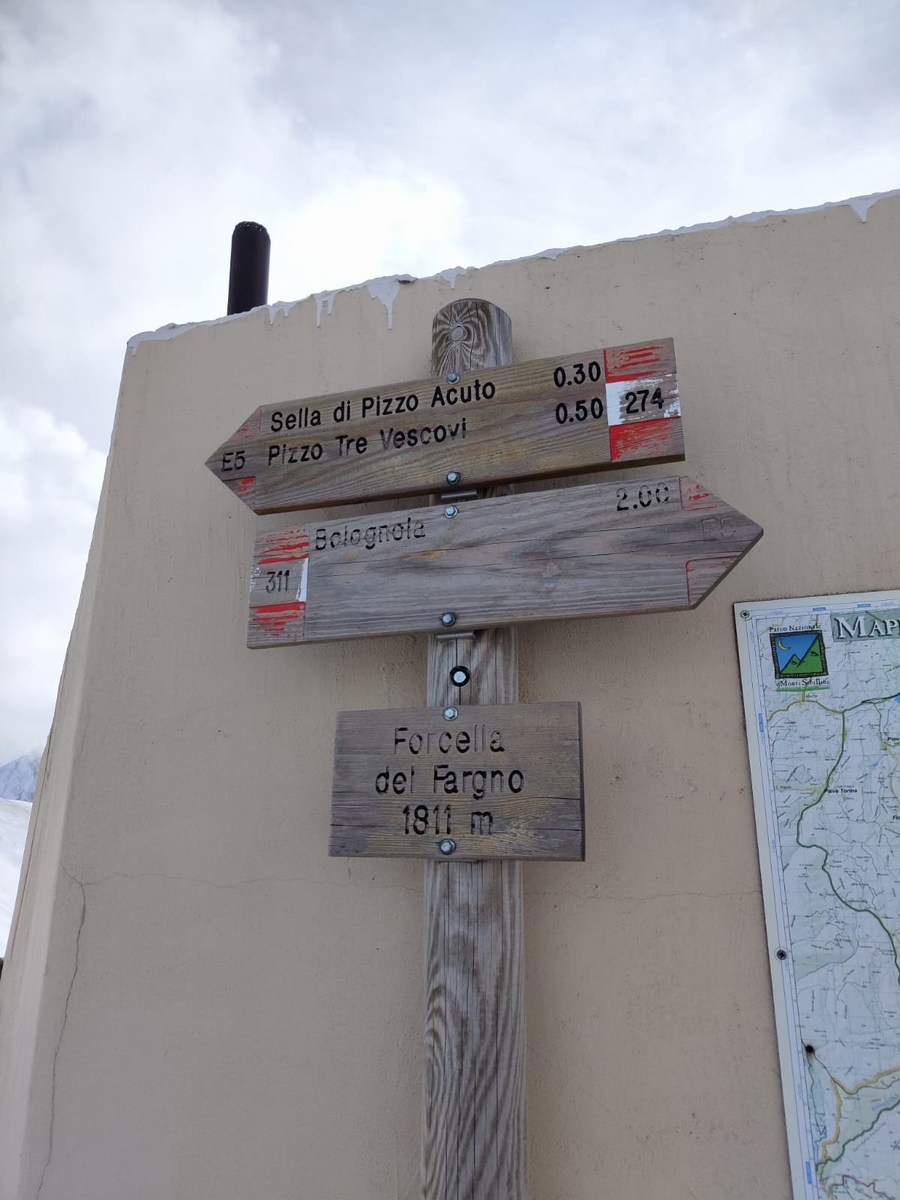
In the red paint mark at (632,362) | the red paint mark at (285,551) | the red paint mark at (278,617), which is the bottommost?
the red paint mark at (278,617)

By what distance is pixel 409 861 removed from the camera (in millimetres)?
1511

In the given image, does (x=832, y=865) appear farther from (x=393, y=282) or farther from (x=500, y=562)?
(x=393, y=282)

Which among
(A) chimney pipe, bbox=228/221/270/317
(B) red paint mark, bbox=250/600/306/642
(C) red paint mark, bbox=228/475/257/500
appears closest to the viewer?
(B) red paint mark, bbox=250/600/306/642

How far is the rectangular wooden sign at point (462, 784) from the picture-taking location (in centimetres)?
133

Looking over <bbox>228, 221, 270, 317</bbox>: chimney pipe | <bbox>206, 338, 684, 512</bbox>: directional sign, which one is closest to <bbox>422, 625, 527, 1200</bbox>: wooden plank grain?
<bbox>206, 338, 684, 512</bbox>: directional sign

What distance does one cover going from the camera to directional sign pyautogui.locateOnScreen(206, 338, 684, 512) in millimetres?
1505

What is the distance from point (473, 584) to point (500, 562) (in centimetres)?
6

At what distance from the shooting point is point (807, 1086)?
4.09 ft

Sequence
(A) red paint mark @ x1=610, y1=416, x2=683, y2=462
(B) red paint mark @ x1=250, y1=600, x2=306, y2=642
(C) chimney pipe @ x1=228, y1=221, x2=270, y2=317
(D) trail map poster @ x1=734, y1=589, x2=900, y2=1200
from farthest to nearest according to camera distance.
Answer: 1. (C) chimney pipe @ x1=228, y1=221, x2=270, y2=317
2. (B) red paint mark @ x1=250, y1=600, x2=306, y2=642
3. (A) red paint mark @ x1=610, y1=416, x2=683, y2=462
4. (D) trail map poster @ x1=734, y1=589, x2=900, y2=1200

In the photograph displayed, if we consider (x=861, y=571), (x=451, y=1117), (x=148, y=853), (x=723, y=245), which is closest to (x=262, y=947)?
(x=148, y=853)

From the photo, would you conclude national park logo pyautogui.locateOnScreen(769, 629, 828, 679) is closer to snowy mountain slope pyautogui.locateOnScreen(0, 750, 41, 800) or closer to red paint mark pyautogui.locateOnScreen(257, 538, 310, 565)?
red paint mark pyautogui.locateOnScreen(257, 538, 310, 565)

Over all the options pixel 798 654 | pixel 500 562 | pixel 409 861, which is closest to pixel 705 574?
pixel 798 654

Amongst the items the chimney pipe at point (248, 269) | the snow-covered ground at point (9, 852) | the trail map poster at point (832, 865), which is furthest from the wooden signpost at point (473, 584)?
the snow-covered ground at point (9, 852)

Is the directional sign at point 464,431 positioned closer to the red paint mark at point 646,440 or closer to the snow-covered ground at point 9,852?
the red paint mark at point 646,440
